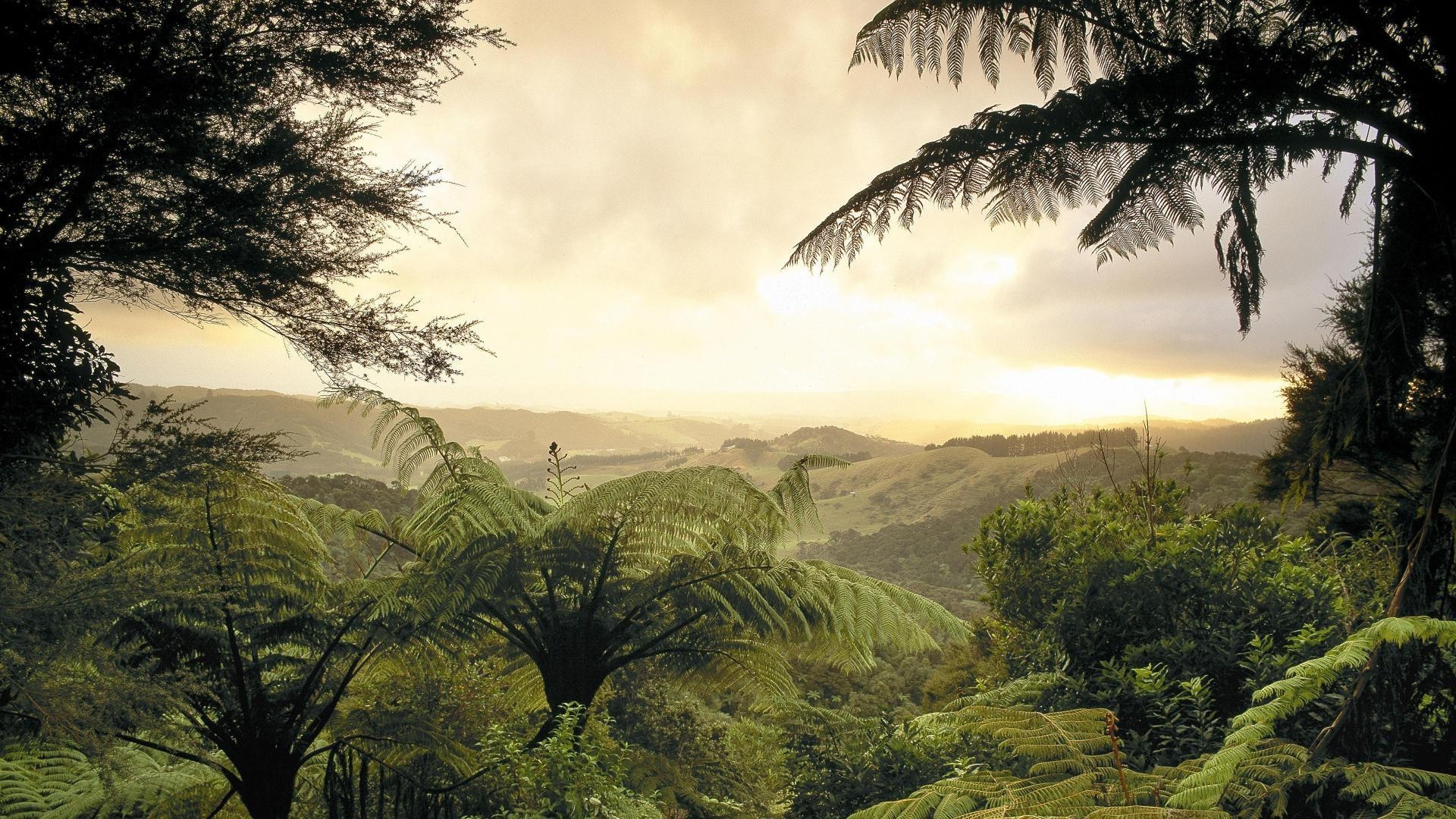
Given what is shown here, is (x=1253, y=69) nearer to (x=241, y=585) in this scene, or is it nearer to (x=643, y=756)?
(x=241, y=585)

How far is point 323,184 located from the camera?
10.5 ft

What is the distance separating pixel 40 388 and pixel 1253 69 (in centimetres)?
452

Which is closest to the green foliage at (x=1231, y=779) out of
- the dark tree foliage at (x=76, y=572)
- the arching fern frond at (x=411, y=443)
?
the dark tree foliage at (x=76, y=572)

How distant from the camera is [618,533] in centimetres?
399

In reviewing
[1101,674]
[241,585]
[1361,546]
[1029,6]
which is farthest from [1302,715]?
[241,585]

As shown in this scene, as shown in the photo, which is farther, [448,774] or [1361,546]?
[1361,546]

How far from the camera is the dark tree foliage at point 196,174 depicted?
2400mm

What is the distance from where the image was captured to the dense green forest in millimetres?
2180

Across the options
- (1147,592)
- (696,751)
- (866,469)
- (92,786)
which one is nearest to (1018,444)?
(866,469)

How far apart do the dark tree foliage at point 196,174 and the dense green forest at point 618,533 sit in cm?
2

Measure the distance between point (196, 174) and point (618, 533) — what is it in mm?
2680

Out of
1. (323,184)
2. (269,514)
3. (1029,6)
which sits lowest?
(269,514)

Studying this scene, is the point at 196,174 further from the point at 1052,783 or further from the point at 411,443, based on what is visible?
the point at 1052,783

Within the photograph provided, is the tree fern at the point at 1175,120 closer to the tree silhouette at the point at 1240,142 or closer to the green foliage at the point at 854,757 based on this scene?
the tree silhouette at the point at 1240,142
